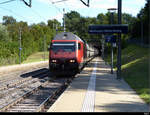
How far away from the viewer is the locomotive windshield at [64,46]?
20.7 meters

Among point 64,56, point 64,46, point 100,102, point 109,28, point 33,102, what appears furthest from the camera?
point 64,46

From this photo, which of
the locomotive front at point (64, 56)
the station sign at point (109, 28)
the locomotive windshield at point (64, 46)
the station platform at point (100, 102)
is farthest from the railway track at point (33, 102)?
the locomotive windshield at point (64, 46)

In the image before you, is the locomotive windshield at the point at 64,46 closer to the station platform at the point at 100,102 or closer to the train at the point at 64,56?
the train at the point at 64,56

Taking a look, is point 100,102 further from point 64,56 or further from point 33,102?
point 64,56

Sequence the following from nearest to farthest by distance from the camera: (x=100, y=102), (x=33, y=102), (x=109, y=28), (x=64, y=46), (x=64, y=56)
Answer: (x=100, y=102) → (x=33, y=102) → (x=109, y=28) → (x=64, y=56) → (x=64, y=46)

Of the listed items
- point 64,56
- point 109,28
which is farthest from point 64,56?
point 109,28

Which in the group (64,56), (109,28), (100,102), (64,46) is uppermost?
(109,28)

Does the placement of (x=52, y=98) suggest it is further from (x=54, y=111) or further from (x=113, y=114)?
(x=113, y=114)

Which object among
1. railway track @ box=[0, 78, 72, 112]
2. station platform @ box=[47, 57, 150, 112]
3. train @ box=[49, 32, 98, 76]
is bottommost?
railway track @ box=[0, 78, 72, 112]

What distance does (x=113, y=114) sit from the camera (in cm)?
829

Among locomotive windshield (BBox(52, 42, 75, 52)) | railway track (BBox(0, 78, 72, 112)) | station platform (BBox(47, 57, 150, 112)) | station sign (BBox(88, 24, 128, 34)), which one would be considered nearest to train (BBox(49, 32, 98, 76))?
locomotive windshield (BBox(52, 42, 75, 52))

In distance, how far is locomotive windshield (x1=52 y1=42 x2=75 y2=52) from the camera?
20.7 meters

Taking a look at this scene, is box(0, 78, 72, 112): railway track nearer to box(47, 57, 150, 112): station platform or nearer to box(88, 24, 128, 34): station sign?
box(47, 57, 150, 112): station platform

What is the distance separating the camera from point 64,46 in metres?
20.9
